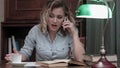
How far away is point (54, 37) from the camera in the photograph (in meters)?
2.23

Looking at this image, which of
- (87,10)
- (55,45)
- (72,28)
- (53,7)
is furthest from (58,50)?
(87,10)

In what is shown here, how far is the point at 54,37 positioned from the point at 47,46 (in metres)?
0.11

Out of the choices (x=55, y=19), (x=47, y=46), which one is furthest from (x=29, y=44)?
(x=55, y=19)

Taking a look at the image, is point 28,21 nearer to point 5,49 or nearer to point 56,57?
point 5,49

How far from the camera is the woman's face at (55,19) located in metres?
2.13

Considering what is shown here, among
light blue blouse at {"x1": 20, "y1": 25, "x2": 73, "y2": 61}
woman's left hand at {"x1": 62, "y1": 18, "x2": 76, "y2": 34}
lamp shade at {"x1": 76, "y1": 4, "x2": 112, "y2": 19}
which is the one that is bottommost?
light blue blouse at {"x1": 20, "y1": 25, "x2": 73, "y2": 61}

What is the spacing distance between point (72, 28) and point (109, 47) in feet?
2.32

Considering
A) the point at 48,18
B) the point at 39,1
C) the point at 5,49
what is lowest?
the point at 5,49

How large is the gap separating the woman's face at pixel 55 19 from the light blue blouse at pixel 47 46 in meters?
0.10

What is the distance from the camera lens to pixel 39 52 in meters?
2.15

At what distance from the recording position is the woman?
7.01 feet

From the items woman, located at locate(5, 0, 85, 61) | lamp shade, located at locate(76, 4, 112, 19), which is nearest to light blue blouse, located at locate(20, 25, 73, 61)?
woman, located at locate(5, 0, 85, 61)

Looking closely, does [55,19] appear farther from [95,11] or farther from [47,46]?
[95,11]

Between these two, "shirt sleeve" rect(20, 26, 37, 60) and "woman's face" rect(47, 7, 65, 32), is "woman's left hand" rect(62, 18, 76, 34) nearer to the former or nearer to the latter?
"woman's face" rect(47, 7, 65, 32)
